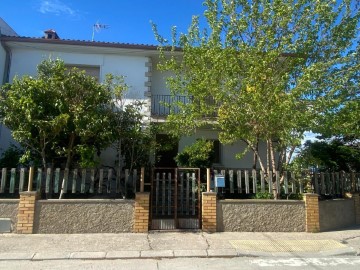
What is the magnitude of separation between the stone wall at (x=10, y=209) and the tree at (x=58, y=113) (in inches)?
51.1

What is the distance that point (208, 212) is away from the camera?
26.9 ft

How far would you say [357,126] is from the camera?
29.5ft

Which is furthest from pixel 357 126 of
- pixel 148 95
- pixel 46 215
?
pixel 46 215

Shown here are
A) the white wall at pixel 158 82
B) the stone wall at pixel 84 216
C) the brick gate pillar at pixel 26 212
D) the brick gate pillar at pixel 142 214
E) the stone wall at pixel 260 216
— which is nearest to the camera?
the brick gate pillar at pixel 26 212

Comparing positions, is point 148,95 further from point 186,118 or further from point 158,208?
point 158,208

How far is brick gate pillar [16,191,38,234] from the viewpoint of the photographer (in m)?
7.68

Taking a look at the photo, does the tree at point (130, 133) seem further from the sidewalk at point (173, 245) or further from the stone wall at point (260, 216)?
the stone wall at point (260, 216)

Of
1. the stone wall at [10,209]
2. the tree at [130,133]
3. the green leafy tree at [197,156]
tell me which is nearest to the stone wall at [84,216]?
the stone wall at [10,209]

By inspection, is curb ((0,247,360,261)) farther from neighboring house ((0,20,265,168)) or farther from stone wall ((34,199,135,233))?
neighboring house ((0,20,265,168))

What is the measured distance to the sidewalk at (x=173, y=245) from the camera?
641 cm

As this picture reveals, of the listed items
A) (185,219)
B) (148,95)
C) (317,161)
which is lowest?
(185,219)

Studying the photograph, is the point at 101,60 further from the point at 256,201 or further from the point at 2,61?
the point at 256,201

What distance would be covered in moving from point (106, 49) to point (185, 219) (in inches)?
289

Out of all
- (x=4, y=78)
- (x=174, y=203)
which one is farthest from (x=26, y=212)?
(x=4, y=78)
